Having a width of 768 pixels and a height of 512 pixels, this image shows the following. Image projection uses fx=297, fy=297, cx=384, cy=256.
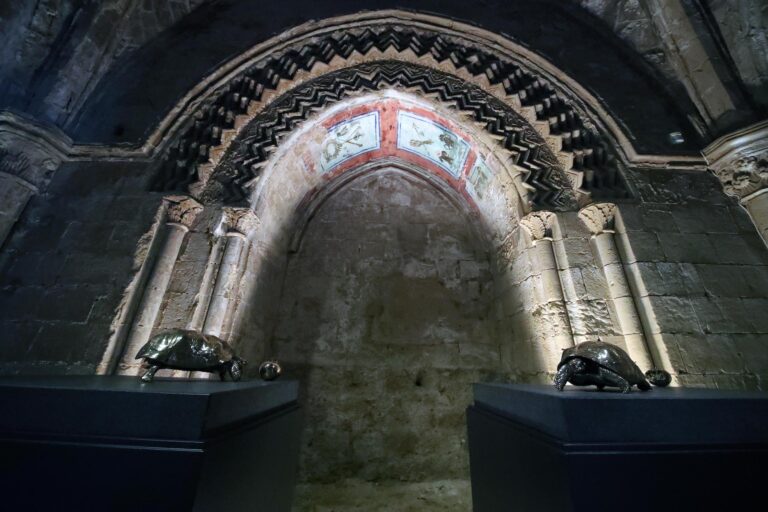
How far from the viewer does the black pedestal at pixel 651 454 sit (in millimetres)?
941

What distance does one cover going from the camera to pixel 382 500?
3.23 meters

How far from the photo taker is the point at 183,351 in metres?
1.46

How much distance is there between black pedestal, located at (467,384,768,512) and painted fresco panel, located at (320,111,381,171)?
13.2 ft

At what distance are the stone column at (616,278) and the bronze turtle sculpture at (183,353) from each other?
119 inches

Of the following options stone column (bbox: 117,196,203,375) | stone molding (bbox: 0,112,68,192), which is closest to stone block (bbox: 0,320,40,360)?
stone column (bbox: 117,196,203,375)

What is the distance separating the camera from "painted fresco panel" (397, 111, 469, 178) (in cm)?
414

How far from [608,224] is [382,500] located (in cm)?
369

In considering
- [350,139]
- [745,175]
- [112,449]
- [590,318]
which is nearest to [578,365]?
[590,318]

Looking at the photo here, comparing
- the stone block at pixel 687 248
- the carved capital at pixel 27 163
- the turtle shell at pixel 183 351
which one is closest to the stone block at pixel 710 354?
the stone block at pixel 687 248

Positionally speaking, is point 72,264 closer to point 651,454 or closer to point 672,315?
point 651,454

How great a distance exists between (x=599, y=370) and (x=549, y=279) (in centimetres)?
167

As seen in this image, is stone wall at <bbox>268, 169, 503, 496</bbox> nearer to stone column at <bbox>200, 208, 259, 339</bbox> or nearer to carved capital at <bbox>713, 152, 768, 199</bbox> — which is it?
stone column at <bbox>200, 208, 259, 339</bbox>

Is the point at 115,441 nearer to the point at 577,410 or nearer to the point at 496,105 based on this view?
the point at 577,410

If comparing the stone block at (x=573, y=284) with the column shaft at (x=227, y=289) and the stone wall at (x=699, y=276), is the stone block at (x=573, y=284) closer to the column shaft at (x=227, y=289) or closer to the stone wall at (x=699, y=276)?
the stone wall at (x=699, y=276)
